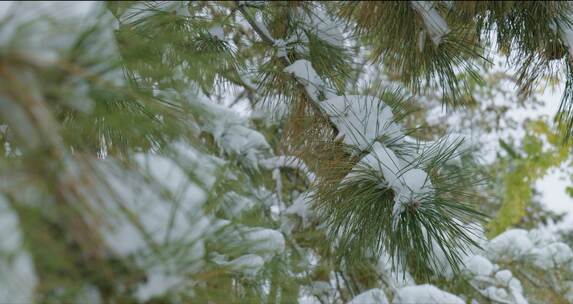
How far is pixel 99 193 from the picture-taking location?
27.0 inches

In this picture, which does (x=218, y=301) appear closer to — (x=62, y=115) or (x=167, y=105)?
(x=167, y=105)

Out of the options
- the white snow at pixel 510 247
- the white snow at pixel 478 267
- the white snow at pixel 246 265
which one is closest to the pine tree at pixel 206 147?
the white snow at pixel 246 265

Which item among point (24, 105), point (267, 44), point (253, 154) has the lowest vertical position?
point (24, 105)

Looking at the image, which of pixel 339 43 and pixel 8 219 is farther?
pixel 339 43

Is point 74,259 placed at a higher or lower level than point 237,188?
lower

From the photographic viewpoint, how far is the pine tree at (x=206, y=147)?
666 mm

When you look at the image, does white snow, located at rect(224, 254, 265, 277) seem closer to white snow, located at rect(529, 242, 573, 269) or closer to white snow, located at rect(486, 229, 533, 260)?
white snow, located at rect(486, 229, 533, 260)

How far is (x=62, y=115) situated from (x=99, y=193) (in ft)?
1.45

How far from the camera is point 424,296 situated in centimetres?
240

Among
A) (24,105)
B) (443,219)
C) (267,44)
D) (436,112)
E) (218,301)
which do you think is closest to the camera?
(24,105)

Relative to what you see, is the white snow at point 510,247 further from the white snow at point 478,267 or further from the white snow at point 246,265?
the white snow at point 246,265

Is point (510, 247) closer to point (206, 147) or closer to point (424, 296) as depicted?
point (424, 296)

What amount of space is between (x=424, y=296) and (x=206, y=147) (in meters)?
1.32

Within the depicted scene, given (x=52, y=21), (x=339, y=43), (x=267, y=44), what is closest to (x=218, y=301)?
(x=52, y=21)
